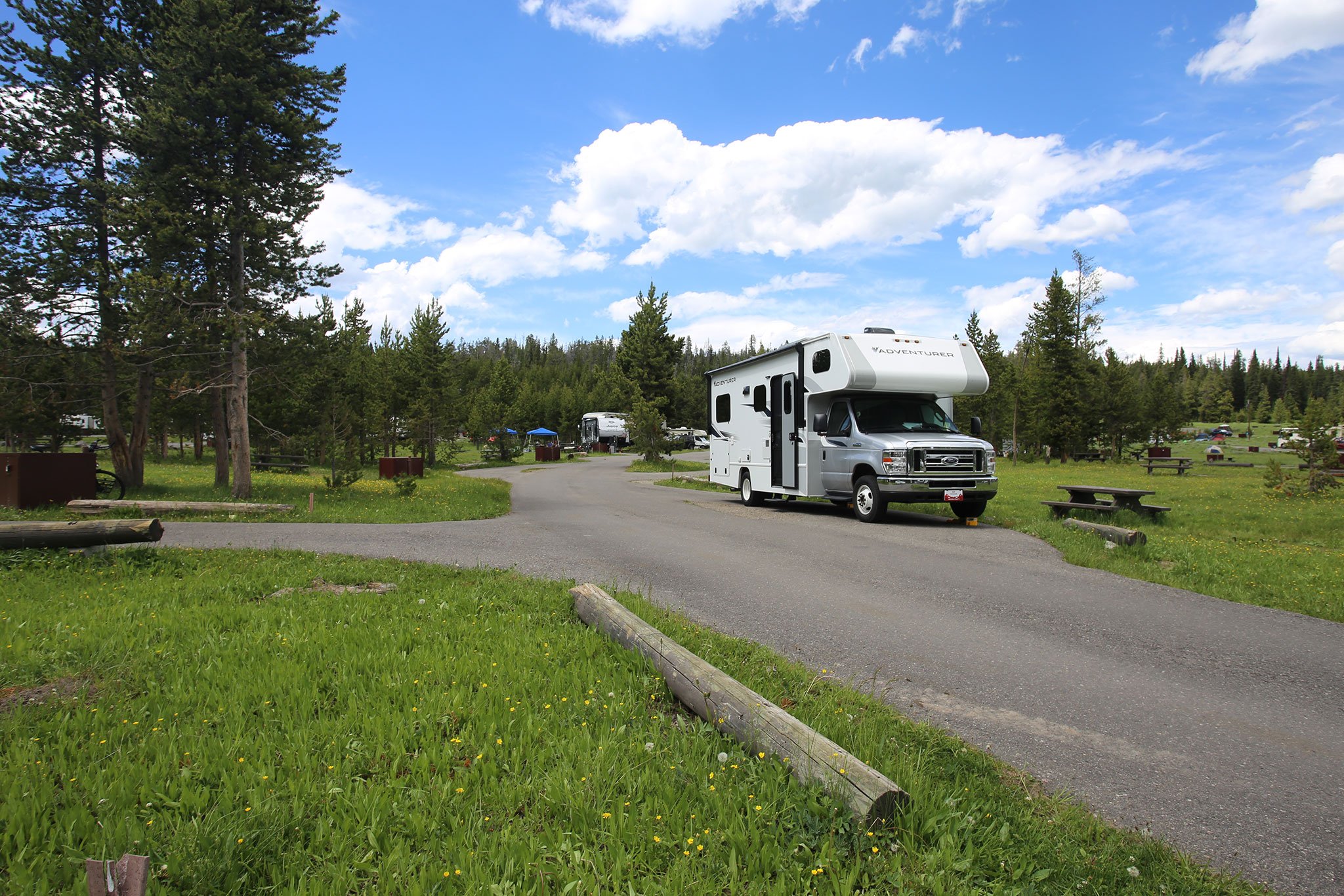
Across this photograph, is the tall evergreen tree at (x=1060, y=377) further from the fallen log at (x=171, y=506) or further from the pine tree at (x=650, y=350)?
the fallen log at (x=171, y=506)

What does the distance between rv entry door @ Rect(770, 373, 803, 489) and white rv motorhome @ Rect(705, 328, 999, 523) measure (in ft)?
0.09

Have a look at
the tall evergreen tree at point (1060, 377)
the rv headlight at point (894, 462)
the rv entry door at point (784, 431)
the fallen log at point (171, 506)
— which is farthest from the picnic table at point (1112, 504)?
the tall evergreen tree at point (1060, 377)

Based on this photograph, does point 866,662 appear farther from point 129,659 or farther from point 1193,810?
point 129,659

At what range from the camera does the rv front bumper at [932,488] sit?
12.5 m

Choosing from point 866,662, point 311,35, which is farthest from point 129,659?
point 311,35

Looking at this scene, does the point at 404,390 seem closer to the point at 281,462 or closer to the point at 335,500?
the point at 281,462

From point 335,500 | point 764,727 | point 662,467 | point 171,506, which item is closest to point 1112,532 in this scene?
point 764,727

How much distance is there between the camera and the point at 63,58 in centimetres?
1684

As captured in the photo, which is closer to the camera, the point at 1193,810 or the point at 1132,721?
the point at 1193,810

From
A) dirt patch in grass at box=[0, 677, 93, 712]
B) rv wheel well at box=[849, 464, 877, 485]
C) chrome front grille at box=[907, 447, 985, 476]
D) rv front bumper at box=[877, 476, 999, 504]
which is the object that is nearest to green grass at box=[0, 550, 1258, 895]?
dirt patch in grass at box=[0, 677, 93, 712]

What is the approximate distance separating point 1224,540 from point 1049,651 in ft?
26.1

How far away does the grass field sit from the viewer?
297 inches

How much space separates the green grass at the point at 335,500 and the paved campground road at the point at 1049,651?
1950mm

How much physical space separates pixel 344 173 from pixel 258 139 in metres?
1.93
